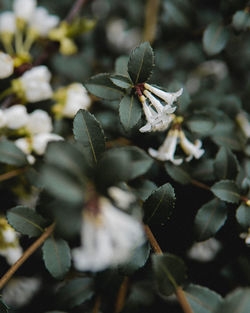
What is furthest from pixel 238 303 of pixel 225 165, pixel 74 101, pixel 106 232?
pixel 74 101

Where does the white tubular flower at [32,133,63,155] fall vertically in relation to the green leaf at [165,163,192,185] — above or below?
above

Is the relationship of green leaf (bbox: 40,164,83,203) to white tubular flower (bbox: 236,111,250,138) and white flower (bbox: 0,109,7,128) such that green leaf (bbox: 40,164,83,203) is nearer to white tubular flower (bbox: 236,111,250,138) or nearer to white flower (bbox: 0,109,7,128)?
white flower (bbox: 0,109,7,128)

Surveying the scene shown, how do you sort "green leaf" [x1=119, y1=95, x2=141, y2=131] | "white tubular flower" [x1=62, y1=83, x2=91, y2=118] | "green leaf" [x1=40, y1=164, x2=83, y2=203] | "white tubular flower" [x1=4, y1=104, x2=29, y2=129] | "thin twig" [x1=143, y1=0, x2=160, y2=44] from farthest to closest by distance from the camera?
"thin twig" [x1=143, y1=0, x2=160, y2=44], "white tubular flower" [x1=62, y1=83, x2=91, y2=118], "white tubular flower" [x1=4, y1=104, x2=29, y2=129], "green leaf" [x1=119, y1=95, x2=141, y2=131], "green leaf" [x1=40, y1=164, x2=83, y2=203]

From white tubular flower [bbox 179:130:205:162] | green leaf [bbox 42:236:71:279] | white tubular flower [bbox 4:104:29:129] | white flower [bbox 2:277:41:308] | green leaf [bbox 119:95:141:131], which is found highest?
green leaf [bbox 119:95:141:131]

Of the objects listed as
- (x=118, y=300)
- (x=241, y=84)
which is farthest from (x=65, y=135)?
(x=241, y=84)

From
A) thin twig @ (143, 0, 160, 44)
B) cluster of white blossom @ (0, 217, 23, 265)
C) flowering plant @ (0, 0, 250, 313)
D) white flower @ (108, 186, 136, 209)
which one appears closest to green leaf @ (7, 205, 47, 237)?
flowering plant @ (0, 0, 250, 313)

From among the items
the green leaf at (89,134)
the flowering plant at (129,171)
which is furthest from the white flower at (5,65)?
the green leaf at (89,134)

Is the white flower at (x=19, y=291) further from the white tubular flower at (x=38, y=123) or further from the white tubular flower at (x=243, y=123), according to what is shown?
the white tubular flower at (x=243, y=123)
